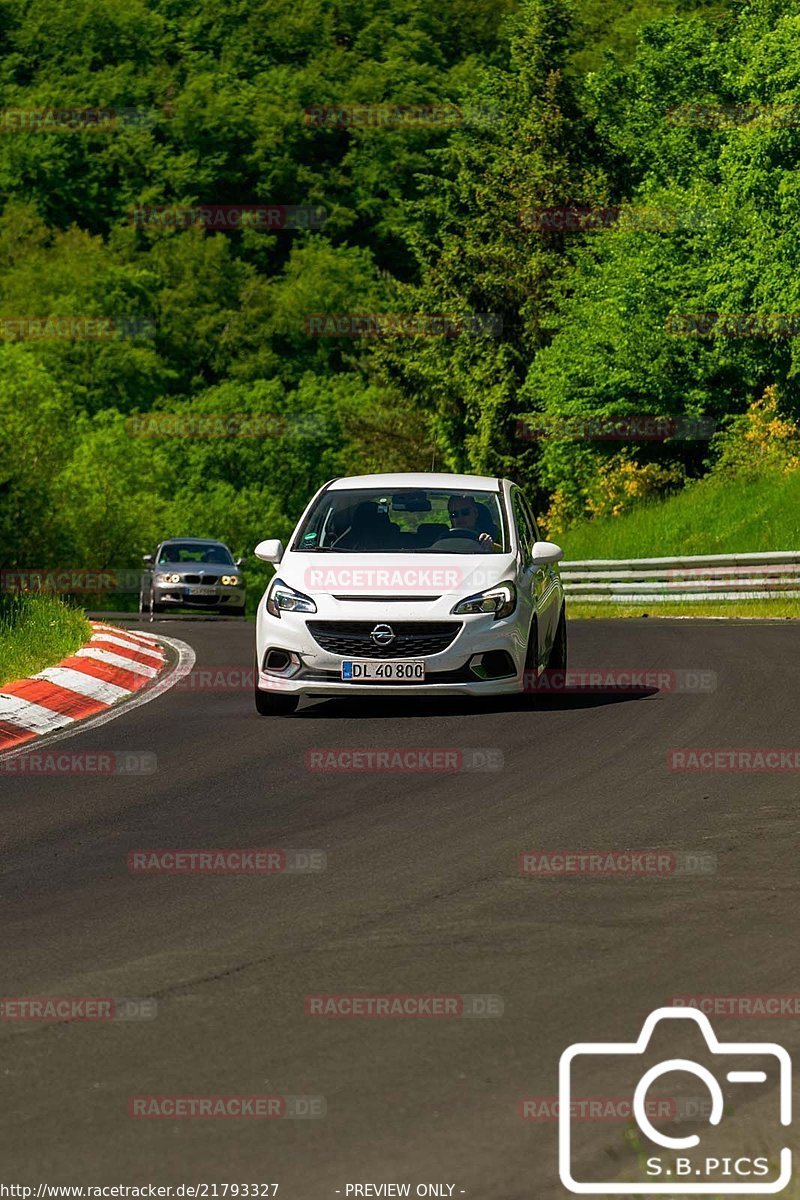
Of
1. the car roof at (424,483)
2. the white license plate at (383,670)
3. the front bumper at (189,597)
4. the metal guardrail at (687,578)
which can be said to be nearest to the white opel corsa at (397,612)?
the white license plate at (383,670)

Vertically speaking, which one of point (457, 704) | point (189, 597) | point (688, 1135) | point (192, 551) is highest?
point (688, 1135)

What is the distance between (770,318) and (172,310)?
63381 mm

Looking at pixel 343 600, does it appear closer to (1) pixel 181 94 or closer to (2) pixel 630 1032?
(2) pixel 630 1032

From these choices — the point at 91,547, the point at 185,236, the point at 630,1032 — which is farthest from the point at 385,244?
the point at 630,1032

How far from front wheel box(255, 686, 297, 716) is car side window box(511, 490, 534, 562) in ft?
7.18

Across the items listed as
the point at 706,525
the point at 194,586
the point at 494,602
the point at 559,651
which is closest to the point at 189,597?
the point at 194,586

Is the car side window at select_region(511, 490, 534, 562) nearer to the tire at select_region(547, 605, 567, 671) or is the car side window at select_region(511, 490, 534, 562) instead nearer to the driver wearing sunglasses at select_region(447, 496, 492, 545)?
the driver wearing sunglasses at select_region(447, 496, 492, 545)

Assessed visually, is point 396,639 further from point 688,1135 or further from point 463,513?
point 688,1135

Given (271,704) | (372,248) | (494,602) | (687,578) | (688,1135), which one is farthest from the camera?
(372,248)

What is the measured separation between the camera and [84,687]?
16625 millimetres

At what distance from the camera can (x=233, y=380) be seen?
102875 mm

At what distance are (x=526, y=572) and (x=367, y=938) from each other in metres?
8.52

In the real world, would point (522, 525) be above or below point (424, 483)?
below

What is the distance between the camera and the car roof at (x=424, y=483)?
16344 mm
